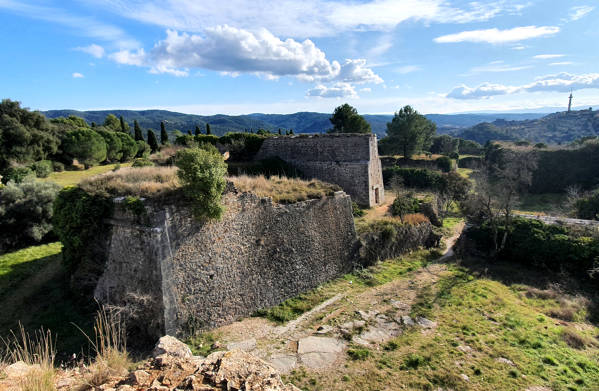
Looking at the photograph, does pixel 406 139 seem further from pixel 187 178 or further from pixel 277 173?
pixel 187 178

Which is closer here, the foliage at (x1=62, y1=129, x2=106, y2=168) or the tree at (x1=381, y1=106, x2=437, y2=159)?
the foliage at (x1=62, y1=129, x2=106, y2=168)

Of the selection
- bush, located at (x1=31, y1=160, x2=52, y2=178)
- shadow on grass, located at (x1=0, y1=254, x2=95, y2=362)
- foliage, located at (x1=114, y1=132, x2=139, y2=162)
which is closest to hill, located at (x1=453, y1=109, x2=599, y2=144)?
foliage, located at (x1=114, y1=132, x2=139, y2=162)

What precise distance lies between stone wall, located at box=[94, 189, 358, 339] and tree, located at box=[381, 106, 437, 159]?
100 ft

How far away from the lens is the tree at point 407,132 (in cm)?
4000

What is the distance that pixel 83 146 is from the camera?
30.3 m

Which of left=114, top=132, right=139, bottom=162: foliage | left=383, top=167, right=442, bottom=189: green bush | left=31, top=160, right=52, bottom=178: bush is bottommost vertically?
left=383, top=167, right=442, bottom=189: green bush

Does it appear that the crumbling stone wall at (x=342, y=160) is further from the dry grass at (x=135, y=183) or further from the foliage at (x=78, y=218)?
the foliage at (x=78, y=218)

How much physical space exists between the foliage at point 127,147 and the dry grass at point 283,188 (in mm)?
29800

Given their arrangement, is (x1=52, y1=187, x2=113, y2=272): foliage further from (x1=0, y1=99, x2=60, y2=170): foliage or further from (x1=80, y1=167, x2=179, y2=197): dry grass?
(x1=0, y1=99, x2=60, y2=170): foliage

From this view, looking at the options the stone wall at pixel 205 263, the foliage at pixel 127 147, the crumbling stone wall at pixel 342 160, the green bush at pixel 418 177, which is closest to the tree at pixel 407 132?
the green bush at pixel 418 177

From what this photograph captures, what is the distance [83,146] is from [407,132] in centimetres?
3697

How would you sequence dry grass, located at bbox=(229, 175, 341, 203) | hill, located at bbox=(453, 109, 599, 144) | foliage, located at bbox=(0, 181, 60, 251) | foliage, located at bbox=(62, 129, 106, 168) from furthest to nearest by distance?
hill, located at bbox=(453, 109, 599, 144)
foliage, located at bbox=(62, 129, 106, 168)
foliage, located at bbox=(0, 181, 60, 251)
dry grass, located at bbox=(229, 175, 341, 203)

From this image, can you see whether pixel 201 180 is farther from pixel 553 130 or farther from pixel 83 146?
pixel 553 130

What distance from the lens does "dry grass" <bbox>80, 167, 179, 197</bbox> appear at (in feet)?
31.6
